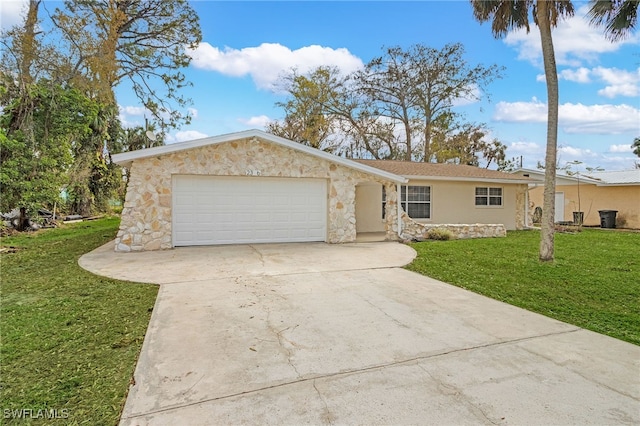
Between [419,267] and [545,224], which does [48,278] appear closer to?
[419,267]

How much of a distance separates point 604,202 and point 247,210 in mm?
19931

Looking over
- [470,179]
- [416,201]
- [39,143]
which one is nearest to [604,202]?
[470,179]

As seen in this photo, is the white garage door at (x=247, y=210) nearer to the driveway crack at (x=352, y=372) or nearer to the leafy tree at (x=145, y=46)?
the driveway crack at (x=352, y=372)

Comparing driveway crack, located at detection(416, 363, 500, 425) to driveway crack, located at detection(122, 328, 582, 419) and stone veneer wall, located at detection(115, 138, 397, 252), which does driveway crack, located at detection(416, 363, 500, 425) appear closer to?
driveway crack, located at detection(122, 328, 582, 419)

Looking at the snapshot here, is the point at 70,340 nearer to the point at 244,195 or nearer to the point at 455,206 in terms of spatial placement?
the point at 244,195

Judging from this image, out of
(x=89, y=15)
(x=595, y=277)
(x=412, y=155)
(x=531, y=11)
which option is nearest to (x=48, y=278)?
(x=595, y=277)

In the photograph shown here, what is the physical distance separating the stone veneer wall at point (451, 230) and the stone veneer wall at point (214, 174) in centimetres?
214

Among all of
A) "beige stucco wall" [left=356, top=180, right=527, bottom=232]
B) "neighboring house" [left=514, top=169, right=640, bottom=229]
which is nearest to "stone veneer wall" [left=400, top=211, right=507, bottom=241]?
"beige stucco wall" [left=356, top=180, right=527, bottom=232]

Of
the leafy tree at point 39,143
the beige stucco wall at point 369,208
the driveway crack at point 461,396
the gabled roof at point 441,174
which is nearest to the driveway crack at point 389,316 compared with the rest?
the driveway crack at point 461,396

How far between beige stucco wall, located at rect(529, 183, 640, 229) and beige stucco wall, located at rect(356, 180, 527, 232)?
4.16 m

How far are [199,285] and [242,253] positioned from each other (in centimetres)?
316

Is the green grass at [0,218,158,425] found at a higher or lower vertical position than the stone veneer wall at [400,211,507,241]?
lower

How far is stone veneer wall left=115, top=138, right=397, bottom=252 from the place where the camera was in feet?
31.9

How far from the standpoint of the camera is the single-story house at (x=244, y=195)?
984 centimetres
